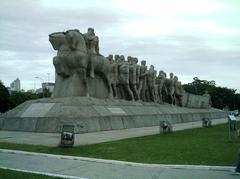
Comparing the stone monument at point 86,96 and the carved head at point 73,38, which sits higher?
the carved head at point 73,38

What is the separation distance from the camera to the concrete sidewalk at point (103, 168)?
8.64m

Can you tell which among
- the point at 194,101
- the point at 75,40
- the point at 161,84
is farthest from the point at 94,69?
the point at 194,101

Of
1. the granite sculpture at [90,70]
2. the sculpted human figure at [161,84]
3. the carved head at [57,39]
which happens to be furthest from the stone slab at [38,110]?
the sculpted human figure at [161,84]

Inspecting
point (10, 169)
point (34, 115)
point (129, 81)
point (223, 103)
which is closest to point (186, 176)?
point (10, 169)

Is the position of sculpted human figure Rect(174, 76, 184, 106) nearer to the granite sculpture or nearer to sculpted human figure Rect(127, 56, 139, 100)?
the granite sculpture

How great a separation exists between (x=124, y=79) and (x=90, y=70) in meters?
6.06

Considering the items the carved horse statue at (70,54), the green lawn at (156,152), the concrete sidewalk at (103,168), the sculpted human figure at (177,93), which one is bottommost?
the concrete sidewalk at (103,168)

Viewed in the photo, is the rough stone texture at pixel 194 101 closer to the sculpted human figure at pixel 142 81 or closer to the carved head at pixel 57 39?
the sculpted human figure at pixel 142 81

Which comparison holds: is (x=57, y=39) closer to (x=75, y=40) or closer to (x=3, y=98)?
(x=75, y=40)

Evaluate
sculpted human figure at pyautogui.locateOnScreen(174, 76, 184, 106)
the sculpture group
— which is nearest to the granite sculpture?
the sculpture group

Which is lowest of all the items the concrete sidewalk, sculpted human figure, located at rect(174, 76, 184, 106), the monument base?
the concrete sidewalk

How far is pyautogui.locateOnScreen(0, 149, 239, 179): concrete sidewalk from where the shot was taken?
8.64m

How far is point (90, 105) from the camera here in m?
21.7

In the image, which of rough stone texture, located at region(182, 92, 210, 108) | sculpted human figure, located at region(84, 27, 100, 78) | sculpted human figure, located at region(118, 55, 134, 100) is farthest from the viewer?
rough stone texture, located at region(182, 92, 210, 108)
